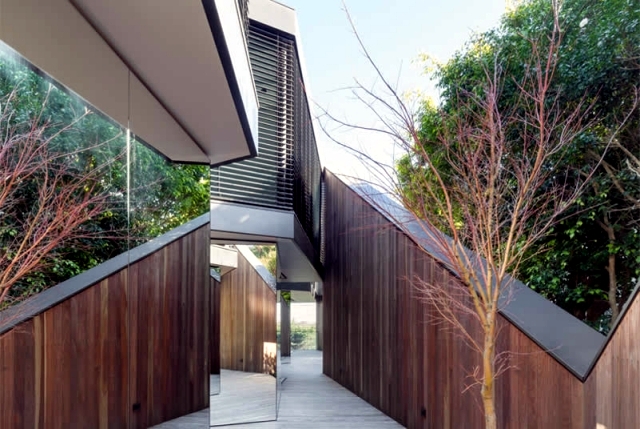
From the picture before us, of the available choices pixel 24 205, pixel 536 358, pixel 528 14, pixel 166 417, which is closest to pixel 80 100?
pixel 24 205

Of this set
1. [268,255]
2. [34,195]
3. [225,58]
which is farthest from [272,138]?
[34,195]

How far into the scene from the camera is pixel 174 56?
89.5 inches

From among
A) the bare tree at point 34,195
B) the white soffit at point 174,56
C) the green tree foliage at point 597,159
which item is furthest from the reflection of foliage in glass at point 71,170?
the green tree foliage at point 597,159

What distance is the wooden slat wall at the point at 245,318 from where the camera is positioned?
557 centimetres

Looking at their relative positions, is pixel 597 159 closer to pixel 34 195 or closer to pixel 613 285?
pixel 613 285

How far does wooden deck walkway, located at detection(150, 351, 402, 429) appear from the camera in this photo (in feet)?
16.3

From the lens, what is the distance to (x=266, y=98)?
20.8 feet

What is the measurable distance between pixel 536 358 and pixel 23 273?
117 inches

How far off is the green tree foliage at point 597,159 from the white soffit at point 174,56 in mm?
2252

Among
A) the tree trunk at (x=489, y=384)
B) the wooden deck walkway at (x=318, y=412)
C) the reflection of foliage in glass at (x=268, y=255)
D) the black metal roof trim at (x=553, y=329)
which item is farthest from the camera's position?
the reflection of foliage in glass at (x=268, y=255)

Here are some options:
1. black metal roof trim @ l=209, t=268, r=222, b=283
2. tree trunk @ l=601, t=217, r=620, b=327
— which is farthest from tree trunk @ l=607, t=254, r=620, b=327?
black metal roof trim @ l=209, t=268, r=222, b=283

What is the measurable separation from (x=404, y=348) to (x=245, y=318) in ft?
6.88

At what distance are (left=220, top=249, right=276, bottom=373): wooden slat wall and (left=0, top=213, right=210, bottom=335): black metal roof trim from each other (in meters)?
2.85

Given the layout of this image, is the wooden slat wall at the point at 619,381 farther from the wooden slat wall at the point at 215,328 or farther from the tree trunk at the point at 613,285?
the wooden slat wall at the point at 215,328
